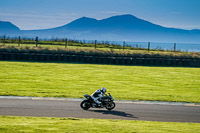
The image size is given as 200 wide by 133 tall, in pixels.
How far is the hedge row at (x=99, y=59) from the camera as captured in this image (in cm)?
3916

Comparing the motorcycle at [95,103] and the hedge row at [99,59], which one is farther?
the hedge row at [99,59]

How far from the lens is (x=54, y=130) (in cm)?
993

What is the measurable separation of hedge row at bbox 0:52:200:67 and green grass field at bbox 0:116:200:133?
1100 inches

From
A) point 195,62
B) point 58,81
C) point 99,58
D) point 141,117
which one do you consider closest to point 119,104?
point 141,117

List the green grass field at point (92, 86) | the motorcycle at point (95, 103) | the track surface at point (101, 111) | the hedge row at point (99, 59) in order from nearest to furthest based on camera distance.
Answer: the track surface at point (101, 111) < the motorcycle at point (95, 103) < the green grass field at point (92, 86) < the hedge row at point (99, 59)

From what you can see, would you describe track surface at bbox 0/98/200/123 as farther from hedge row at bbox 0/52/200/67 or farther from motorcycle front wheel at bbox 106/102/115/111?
hedge row at bbox 0/52/200/67

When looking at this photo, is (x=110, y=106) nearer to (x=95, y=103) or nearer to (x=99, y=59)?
(x=95, y=103)

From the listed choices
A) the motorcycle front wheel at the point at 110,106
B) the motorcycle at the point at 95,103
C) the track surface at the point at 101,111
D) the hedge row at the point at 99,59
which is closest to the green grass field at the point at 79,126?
the track surface at the point at 101,111

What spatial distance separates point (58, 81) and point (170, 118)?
12.0 meters

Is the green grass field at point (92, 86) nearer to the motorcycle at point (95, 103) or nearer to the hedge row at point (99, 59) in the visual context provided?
the motorcycle at point (95, 103)

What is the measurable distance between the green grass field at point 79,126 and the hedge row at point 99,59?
1100 inches

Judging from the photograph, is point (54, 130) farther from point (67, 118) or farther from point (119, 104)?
point (119, 104)

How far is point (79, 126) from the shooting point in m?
10.7

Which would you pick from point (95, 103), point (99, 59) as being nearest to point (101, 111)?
point (95, 103)
